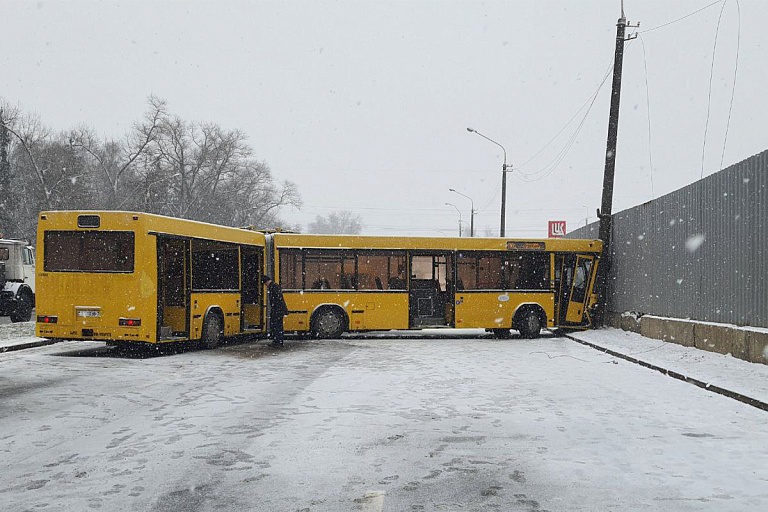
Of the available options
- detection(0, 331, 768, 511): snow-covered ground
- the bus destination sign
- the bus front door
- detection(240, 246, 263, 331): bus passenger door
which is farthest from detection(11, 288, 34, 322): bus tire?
the bus destination sign

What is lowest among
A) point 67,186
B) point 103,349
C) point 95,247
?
point 103,349

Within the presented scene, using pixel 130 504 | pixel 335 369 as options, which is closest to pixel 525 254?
pixel 335 369

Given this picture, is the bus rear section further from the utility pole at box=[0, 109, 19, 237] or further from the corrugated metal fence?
the utility pole at box=[0, 109, 19, 237]

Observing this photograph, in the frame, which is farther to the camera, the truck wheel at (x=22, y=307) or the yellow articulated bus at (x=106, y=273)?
the truck wheel at (x=22, y=307)

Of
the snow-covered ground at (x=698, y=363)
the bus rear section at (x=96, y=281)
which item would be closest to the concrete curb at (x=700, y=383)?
the snow-covered ground at (x=698, y=363)

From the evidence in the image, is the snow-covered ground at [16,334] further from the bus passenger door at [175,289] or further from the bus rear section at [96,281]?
the bus passenger door at [175,289]

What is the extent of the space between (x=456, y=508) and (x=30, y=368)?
10319mm

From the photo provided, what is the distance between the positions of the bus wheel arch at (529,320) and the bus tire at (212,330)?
27.1 feet

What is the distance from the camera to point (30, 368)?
1333 cm

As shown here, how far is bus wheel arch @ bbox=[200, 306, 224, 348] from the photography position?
1761 cm

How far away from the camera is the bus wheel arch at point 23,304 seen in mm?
24630

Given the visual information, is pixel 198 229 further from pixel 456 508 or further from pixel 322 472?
pixel 456 508

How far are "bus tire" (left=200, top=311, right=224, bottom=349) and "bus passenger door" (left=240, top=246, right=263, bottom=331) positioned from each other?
4.91 feet

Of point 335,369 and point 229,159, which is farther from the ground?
point 229,159
